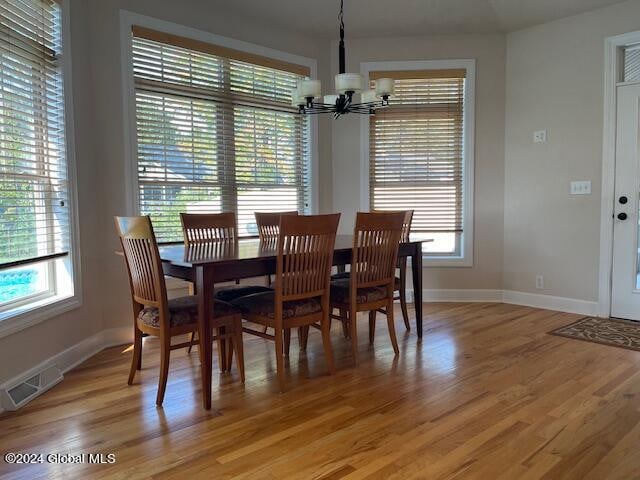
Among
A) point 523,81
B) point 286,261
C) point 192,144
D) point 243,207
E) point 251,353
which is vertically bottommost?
point 251,353

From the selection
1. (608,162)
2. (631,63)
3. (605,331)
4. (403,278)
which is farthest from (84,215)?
(631,63)

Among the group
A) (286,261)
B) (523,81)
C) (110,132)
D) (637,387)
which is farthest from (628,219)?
(110,132)

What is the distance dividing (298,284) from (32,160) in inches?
69.0

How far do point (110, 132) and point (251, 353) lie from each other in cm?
190

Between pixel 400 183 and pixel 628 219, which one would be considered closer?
pixel 628 219

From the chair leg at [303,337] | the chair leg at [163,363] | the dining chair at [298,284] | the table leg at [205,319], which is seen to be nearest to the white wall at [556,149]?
the chair leg at [303,337]

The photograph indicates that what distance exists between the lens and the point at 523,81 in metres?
4.71

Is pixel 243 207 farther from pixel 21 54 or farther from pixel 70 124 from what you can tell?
pixel 21 54

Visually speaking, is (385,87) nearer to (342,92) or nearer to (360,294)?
(342,92)

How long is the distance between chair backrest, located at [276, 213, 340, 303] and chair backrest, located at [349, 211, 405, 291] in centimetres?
27

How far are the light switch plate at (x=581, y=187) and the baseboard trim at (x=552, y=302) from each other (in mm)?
987

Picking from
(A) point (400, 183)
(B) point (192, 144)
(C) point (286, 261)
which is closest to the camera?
(C) point (286, 261)

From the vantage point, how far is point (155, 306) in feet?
8.25

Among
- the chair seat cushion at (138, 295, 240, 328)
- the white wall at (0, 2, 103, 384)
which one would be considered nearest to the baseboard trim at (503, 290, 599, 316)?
the chair seat cushion at (138, 295, 240, 328)
